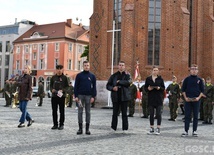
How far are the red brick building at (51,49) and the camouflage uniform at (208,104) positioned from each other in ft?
164

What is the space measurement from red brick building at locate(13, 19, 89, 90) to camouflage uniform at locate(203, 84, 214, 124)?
49.8 m

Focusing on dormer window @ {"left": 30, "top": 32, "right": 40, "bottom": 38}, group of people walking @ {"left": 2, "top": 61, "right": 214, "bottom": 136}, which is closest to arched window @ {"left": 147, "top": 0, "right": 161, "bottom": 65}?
group of people walking @ {"left": 2, "top": 61, "right": 214, "bottom": 136}

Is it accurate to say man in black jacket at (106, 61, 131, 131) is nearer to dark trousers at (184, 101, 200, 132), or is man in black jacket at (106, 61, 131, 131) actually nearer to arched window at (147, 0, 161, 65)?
dark trousers at (184, 101, 200, 132)

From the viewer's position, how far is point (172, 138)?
9227mm

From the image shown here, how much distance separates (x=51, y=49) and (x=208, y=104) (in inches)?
2075

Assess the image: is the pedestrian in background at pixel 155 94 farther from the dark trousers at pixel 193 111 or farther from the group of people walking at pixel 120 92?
the dark trousers at pixel 193 111

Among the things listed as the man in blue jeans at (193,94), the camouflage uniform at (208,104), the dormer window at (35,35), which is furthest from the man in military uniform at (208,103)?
the dormer window at (35,35)

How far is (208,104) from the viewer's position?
14.9 metres

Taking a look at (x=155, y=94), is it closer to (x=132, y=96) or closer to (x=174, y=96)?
(x=174, y=96)

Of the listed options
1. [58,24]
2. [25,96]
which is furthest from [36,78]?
[25,96]

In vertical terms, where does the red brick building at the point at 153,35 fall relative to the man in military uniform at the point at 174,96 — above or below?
above

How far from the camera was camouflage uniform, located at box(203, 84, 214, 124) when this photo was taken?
47.9 ft

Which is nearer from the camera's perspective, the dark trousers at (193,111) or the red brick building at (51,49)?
the dark trousers at (193,111)

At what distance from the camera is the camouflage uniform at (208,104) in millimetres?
14602
